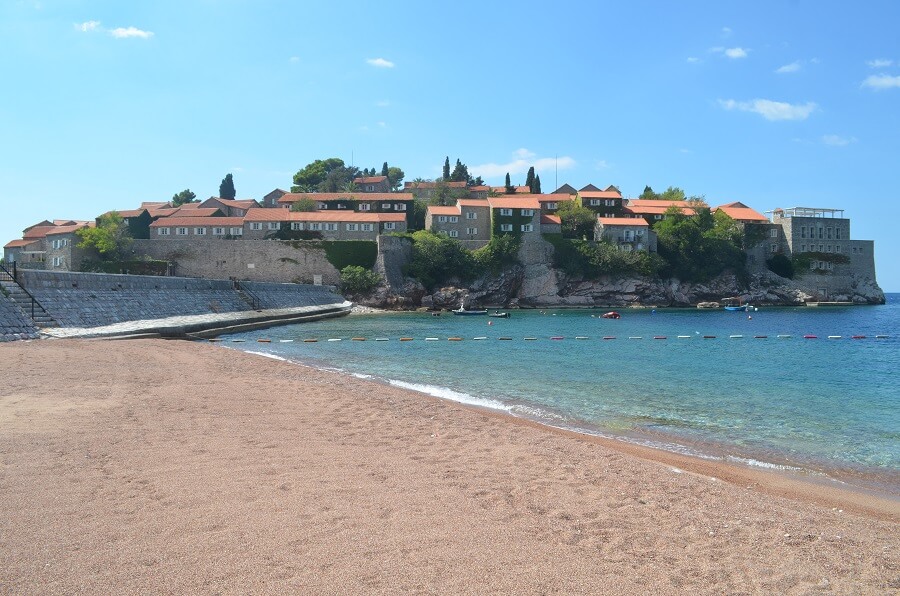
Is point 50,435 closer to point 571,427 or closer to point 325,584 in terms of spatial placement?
point 325,584

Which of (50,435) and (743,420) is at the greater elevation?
(50,435)

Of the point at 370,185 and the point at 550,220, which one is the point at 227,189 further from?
the point at 550,220

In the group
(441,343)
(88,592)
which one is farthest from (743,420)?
(441,343)

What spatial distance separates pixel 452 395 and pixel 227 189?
106 metres

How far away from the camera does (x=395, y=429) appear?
10.3 meters

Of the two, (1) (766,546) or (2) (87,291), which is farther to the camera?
(2) (87,291)

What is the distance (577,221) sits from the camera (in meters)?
82.3

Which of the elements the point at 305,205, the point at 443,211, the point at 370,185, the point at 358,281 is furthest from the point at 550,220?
the point at 370,185

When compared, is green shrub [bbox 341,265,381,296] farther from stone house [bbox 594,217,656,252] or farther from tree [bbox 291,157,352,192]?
tree [bbox 291,157,352,192]

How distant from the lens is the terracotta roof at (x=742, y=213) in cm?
8906

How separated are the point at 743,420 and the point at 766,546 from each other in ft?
28.2

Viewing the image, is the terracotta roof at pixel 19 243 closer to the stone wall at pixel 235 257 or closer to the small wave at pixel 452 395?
the stone wall at pixel 235 257

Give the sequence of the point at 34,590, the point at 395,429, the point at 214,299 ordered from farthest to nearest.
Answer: the point at 214,299 → the point at 395,429 → the point at 34,590

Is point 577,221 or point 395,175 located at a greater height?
point 395,175
